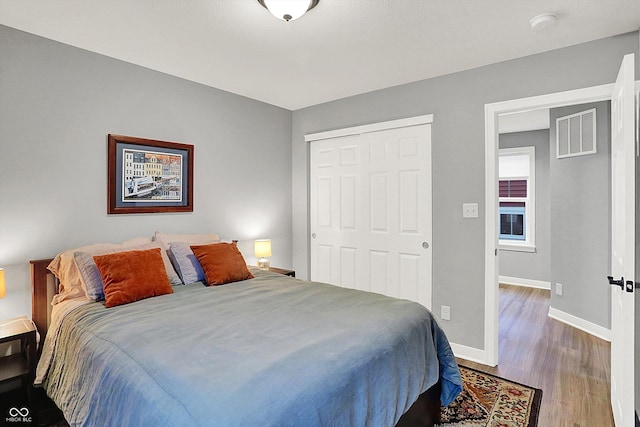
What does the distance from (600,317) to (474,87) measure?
274 cm

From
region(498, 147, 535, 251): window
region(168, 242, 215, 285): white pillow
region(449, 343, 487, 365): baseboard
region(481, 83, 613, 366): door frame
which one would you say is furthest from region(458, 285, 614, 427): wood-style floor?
region(168, 242, 215, 285): white pillow

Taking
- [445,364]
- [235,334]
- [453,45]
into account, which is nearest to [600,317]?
[445,364]

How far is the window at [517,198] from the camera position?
5672 millimetres

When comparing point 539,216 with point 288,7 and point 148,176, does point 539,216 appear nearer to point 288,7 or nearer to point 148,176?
point 288,7

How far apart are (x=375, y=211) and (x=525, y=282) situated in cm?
356

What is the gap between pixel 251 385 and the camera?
1.21 meters

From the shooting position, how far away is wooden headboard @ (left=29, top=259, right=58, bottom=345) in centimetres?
236

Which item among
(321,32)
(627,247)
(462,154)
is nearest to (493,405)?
(627,247)

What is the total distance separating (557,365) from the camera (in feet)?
9.57

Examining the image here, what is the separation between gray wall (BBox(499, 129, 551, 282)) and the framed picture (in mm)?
5205

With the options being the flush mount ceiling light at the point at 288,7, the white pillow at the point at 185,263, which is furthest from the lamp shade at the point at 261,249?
the flush mount ceiling light at the point at 288,7

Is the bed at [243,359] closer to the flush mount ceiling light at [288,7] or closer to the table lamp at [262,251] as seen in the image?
the table lamp at [262,251]

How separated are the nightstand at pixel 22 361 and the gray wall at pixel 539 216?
20.2 feet

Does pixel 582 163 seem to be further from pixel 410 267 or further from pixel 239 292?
pixel 239 292
